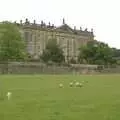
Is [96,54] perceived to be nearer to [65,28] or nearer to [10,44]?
[10,44]

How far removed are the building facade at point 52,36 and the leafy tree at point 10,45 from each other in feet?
139

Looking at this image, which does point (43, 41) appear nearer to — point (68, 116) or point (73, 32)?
point (73, 32)

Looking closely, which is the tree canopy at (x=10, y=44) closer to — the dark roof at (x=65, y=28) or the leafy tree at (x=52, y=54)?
the leafy tree at (x=52, y=54)

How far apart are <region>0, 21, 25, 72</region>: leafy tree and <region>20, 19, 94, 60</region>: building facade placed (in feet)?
139

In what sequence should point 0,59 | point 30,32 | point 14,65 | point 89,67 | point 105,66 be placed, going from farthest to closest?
point 30,32, point 105,66, point 89,67, point 0,59, point 14,65

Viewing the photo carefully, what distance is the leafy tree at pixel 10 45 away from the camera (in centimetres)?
10175

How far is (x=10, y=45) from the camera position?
335 ft

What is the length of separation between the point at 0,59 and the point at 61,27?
7300cm

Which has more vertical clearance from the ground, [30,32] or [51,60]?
[30,32]

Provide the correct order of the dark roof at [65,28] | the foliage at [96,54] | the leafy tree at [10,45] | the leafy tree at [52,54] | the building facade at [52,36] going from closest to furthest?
the leafy tree at [10,45] → the leafy tree at [52,54] → the foliage at [96,54] → the building facade at [52,36] → the dark roof at [65,28]

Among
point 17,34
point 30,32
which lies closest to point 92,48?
point 30,32

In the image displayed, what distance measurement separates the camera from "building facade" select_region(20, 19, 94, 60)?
153750 millimetres

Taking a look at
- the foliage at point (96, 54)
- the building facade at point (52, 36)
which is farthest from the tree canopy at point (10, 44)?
the building facade at point (52, 36)

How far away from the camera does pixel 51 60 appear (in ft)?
414
